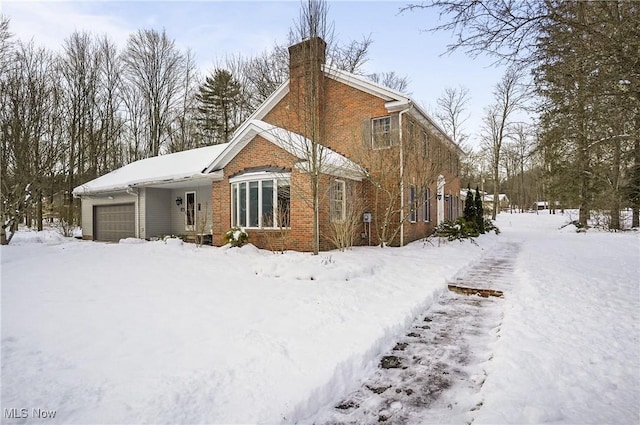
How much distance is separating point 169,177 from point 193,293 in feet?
33.0

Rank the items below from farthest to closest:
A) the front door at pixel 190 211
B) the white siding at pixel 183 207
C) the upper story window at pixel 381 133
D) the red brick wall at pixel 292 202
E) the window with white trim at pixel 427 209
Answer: the front door at pixel 190 211 < the white siding at pixel 183 207 < the window with white trim at pixel 427 209 < the upper story window at pixel 381 133 < the red brick wall at pixel 292 202

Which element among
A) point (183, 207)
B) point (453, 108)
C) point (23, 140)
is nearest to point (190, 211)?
point (183, 207)

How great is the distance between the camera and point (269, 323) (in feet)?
14.3

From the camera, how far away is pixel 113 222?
17.5m

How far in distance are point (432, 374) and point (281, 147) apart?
27.4ft

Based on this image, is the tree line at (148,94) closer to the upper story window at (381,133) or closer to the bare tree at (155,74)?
the bare tree at (155,74)

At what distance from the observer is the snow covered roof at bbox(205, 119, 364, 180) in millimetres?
9970

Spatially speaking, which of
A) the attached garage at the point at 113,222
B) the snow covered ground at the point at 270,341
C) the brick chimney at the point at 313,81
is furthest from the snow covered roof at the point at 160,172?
→ the snow covered ground at the point at 270,341

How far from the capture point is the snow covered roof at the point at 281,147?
997 cm

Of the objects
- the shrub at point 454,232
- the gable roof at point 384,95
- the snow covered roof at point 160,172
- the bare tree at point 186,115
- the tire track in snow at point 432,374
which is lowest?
the tire track in snow at point 432,374

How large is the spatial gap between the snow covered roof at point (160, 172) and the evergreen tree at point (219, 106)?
26.7 ft

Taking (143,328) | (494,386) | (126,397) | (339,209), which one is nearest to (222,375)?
(126,397)

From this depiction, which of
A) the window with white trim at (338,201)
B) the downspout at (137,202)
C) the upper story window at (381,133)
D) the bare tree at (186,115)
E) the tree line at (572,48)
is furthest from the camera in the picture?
the bare tree at (186,115)

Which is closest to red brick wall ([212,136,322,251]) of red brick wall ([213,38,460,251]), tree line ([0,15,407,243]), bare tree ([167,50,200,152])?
red brick wall ([213,38,460,251])
